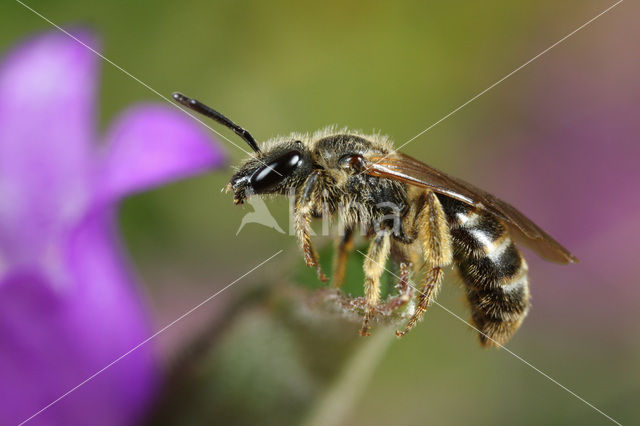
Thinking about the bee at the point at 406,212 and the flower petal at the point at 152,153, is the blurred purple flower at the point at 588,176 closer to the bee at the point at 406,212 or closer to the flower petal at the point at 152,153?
the bee at the point at 406,212

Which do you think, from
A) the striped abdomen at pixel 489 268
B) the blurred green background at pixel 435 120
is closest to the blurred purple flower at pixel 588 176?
the blurred green background at pixel 435 120

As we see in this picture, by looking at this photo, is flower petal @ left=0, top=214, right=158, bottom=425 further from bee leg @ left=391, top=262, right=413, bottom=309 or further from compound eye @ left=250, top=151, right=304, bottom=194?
bee leg @ left=391, top=262, right=413, bottom=309

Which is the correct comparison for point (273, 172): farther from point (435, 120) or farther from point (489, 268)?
point (435, 120)

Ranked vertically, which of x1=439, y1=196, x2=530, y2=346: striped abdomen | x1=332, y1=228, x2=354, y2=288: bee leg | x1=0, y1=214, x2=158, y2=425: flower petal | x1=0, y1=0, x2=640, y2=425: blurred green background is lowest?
x1=0, y1=214, x2=158, y2=425: flower petal

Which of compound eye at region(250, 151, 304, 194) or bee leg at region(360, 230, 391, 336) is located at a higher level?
compound eye at region(250, 151, 304, 194)

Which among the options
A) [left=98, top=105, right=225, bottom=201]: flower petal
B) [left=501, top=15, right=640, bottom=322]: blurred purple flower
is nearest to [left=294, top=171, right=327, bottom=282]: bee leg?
[left=98, top=105, right=225, bottom=201]: flower petal

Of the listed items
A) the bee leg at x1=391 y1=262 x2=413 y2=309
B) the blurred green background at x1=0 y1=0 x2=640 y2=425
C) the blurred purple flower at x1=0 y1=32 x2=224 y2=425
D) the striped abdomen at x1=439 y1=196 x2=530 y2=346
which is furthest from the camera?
the blurred green background at x1=0 y1=0 x2=640 y2=425
